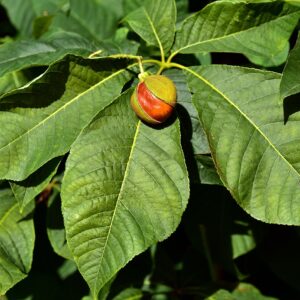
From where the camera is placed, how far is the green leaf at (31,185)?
5.25 ft

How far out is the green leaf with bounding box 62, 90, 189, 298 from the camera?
1.39 metres

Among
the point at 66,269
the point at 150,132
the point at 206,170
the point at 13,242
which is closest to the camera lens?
the point at 150,132

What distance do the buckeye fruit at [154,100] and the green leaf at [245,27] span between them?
201 mm

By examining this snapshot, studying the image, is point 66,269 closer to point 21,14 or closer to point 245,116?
point 21,14

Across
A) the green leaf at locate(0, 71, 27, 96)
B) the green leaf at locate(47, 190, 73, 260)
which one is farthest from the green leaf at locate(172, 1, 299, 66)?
the green leaf at locate(47, 190, 73, 260)

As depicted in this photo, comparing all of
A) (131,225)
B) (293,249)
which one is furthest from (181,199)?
(293,249)

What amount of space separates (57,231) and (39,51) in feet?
1.90

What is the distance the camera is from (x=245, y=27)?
157 cm

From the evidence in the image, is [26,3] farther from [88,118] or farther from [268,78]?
[268,78]

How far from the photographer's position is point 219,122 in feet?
4.75

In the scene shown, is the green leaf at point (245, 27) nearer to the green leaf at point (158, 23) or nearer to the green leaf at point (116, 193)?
the green leaf at point (158, 23)

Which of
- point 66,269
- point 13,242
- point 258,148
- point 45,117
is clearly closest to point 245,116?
point 258,148

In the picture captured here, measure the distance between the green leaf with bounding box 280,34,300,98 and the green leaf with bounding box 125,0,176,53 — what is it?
0.36m

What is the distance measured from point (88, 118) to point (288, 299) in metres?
1.28
